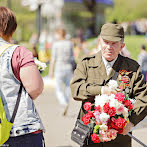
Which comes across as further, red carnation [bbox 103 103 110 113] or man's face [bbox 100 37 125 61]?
man's face [bbox 100 37 125 61]

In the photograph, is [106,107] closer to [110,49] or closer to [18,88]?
[110,49]

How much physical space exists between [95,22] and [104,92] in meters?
27.4

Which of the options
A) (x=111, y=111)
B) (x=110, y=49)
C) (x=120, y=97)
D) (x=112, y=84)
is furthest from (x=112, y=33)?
(x=111, y=111)

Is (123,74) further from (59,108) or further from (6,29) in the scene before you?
(59,108)

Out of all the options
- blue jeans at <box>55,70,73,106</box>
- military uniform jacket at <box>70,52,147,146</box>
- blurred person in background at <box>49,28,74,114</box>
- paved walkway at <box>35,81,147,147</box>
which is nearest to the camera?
military uniform jacket at <box>70,52,147,146</box>

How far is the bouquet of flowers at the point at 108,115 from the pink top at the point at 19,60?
61cm

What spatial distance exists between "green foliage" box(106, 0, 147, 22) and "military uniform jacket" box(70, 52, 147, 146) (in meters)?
26.6

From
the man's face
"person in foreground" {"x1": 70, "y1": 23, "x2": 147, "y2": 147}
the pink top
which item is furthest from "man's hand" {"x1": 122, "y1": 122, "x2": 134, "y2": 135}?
the pink top

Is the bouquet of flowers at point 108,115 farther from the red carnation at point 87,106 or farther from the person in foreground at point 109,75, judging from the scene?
the person in foreground at point 109,75

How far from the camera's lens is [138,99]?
295 cm

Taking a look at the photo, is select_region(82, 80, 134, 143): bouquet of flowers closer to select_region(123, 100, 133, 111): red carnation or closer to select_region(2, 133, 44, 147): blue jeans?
select_region(123, 100, 133, 111): red carnation

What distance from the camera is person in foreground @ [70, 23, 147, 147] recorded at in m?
2.94

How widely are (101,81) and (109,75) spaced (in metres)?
0.09

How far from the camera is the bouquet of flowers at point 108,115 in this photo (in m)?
2.74
